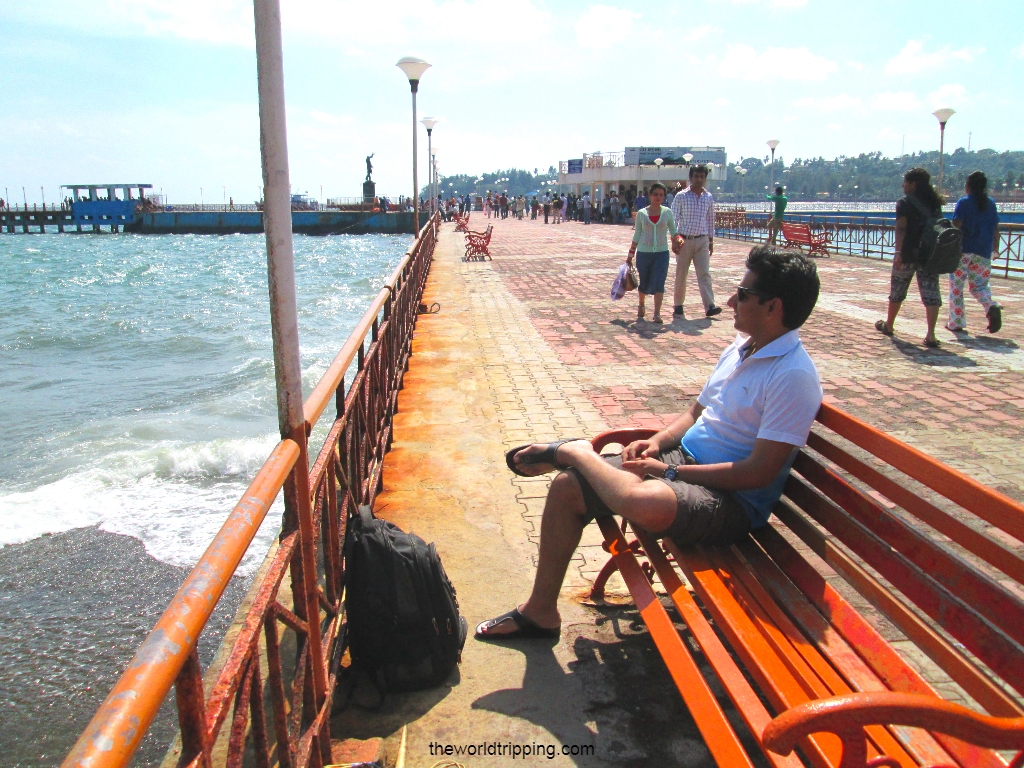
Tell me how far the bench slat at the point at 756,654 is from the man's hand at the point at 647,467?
0.32m

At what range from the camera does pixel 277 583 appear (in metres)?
1.89

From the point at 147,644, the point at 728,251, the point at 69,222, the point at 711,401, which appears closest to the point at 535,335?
the point at 711,401

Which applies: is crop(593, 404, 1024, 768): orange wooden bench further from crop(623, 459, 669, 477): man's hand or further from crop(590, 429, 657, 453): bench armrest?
crop(590, 429, 657, 453): bench armrest

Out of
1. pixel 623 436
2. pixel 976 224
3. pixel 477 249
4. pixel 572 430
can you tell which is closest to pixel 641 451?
pixel 623 436

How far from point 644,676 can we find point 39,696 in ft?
10.7

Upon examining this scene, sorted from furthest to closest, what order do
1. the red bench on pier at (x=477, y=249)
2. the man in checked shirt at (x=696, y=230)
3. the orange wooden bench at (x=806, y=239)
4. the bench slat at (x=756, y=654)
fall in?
the red bench on pier at (x=477, y=249) < the orange wooden bench at (x=806, y=239) < the man in checked shirt at (x=696, y=230) < the bench slat at (x=756, y=654)

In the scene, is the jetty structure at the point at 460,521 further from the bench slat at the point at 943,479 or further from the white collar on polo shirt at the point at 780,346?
the white collar on polo shirt at the point at 780,346

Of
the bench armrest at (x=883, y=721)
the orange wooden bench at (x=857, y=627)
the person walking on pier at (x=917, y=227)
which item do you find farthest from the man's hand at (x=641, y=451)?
the person walking on pier at (x=917, y=227)

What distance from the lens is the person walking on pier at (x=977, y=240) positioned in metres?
8.34

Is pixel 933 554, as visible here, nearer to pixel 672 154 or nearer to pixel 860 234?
pixel 860 234

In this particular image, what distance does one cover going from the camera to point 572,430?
567cm

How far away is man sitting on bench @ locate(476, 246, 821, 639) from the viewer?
269 cm

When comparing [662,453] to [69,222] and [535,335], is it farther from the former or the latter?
[69,222]

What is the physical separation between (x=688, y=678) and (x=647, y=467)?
34.9 inches
